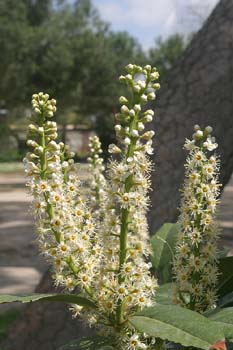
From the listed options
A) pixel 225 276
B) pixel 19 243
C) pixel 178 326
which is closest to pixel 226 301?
pixel 225 276

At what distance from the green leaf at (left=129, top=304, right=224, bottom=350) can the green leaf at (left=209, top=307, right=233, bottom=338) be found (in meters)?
0.03

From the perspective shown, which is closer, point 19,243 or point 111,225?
point 111,225

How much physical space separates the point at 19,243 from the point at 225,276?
931 centimetres

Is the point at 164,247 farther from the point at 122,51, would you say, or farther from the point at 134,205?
the point at 122,51

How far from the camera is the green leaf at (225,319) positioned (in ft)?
4.80

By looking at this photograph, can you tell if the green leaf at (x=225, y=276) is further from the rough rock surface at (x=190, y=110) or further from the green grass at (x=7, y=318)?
the green grass at (x=7, y=318)

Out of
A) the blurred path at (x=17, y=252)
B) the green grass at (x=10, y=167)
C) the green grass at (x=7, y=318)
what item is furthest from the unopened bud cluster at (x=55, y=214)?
the green grass at (x=10, y=167)

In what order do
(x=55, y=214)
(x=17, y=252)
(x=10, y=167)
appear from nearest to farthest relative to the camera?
(x=55, y=214) → (x=17, y=252) → (x=10, y=167)

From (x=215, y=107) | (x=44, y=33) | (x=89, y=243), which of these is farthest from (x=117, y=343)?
(x=44, y=33)

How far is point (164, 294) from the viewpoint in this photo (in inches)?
75.7

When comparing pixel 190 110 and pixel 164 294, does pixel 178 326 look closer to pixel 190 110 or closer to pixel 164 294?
pixel 164 294

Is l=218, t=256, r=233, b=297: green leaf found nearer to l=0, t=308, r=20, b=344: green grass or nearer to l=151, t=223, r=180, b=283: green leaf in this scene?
l=151, t=223, r=180, b=283: green leaf

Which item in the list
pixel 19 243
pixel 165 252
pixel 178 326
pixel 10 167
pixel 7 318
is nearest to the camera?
pixel 178 326

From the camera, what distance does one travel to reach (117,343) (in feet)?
5.27
